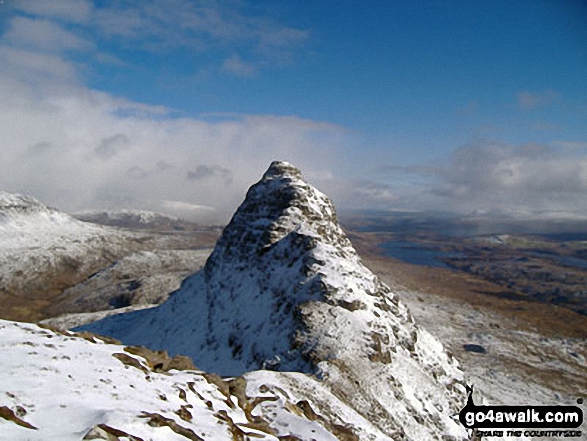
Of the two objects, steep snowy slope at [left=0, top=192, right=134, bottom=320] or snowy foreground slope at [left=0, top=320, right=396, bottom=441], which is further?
steep snowy slope at [left=0, top=192, right=134, bottom=320]

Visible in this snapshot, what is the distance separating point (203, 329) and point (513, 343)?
84302 millimetres

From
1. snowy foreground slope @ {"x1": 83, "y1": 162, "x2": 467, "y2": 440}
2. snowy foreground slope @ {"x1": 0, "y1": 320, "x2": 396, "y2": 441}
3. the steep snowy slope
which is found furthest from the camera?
the steep snowy slope

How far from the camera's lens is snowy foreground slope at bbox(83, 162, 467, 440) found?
103ft

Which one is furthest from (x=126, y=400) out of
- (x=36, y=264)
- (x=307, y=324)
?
(x=36, y=264)

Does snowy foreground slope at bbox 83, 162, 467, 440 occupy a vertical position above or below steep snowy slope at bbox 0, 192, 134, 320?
above

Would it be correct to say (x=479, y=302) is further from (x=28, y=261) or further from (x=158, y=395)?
Result: (x=28, y=261)

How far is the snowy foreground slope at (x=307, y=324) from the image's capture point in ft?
103

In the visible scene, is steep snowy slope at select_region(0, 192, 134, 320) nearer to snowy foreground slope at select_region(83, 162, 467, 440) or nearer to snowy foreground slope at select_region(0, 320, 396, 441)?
snowy foreground slope at select_region(83, 162, 467, 440)

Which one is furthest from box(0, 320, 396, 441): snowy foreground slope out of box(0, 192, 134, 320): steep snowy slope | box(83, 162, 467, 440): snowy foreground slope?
box(0, 192, 134, 320): steep snowy slope

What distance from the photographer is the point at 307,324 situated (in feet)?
120

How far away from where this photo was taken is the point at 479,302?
139375 millimetres

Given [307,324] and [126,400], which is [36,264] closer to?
[307,324]

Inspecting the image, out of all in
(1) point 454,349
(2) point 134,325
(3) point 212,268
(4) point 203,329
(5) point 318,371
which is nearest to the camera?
(5) point 318,371

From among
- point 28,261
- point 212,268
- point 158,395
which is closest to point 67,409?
point 158,395
